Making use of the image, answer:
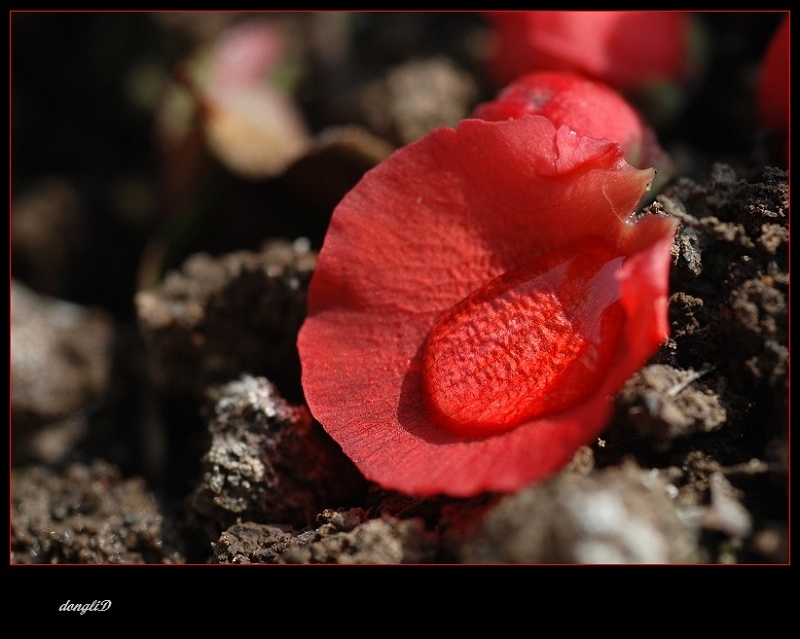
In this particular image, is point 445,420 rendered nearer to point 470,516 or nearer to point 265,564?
point 470,516

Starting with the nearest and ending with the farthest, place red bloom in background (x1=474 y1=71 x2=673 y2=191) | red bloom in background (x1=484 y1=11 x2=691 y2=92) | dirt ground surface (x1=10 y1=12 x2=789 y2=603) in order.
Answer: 1. dirt ground surface (x1=10 y1=12 x2=789 y2=603)
2. red bloom in background (x1=474 y1=71 x2=673 y2=191)
3. red bloom in background (x1=484 y1=11 x2=691 y2=92)

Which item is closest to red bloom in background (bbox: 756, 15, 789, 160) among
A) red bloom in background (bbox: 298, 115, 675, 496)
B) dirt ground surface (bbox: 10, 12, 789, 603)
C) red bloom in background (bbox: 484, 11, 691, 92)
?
dirt ground surface (bbox: 10, 12, 789, 603)

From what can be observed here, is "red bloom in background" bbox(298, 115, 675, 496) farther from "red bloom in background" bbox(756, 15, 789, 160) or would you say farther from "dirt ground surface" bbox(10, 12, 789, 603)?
"red bloom in background" bbox(756, 15, 789, 160)

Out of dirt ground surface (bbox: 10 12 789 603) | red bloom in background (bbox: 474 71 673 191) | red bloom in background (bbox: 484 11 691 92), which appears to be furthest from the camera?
red bloom in background (bbox: 484 11 691 92)

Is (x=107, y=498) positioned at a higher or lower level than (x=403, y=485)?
lower

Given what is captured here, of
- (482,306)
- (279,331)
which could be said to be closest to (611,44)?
(482,306)

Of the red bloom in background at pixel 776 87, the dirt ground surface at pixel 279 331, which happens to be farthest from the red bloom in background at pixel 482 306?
the red bloom in background at pixel 776 87
